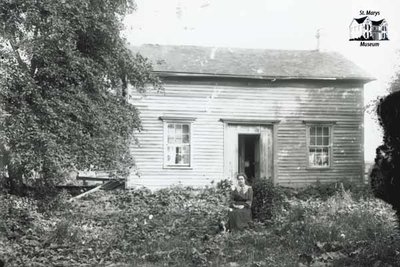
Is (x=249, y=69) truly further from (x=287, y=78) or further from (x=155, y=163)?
(x=155, y=163)

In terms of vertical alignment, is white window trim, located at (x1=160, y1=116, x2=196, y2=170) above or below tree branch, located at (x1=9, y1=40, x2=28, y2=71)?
below

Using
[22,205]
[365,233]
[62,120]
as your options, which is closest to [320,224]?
[365,233]

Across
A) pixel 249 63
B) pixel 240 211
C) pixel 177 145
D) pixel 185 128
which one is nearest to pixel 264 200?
pixel 240 211

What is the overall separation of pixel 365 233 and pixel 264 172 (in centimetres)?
927

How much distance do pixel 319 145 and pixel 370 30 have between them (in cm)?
817

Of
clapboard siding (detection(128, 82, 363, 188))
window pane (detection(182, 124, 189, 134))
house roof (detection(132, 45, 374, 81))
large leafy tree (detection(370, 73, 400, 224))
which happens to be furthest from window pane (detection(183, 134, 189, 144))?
large leafy tree (detection(370, 73, 400, 224))

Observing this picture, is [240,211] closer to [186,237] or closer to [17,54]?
[186,237]

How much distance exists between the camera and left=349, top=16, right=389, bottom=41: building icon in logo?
424 inches

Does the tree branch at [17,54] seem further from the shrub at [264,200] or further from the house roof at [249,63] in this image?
the house roof at [249,63]

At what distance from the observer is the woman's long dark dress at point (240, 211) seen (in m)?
10.5

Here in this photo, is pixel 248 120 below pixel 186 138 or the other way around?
the other way around

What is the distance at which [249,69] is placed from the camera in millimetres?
18281

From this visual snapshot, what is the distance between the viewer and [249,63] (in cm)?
1888

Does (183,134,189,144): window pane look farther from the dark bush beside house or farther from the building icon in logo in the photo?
the dark bush beside house
